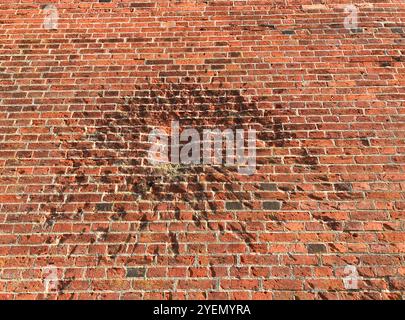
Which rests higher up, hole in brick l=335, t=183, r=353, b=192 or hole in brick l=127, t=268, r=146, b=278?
hole in brick l=335, t=183, r=353, b=192

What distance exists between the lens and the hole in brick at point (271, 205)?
2863mm

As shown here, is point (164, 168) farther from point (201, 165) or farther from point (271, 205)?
point (271, 205)

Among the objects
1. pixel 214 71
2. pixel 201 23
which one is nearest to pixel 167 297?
pixel 214 71

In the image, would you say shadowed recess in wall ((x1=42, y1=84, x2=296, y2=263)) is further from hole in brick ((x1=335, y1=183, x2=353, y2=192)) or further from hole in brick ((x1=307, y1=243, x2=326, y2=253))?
hole in brick ((x1=335, y1=183, x2=353, y2=192))

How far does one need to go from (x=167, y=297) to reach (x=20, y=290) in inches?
40.9

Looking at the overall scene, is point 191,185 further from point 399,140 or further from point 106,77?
point 399,140

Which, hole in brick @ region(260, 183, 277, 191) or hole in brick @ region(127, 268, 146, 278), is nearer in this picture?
hole in brick @ region(127, 268, 146, 278)

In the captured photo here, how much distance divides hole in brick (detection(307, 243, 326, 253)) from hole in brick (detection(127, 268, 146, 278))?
120cm

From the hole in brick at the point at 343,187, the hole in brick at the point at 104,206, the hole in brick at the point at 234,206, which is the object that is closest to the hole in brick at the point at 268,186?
the hole in brick at the point at 234,206

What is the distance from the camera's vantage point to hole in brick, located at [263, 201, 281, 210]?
9.39 feet

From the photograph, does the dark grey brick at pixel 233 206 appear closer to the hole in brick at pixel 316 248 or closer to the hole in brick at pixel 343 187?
the hole in brick at pixel 316 248

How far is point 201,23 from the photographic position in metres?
3.81

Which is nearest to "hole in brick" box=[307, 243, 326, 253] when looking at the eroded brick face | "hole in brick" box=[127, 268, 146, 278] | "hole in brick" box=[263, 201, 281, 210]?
the eroded brick face
